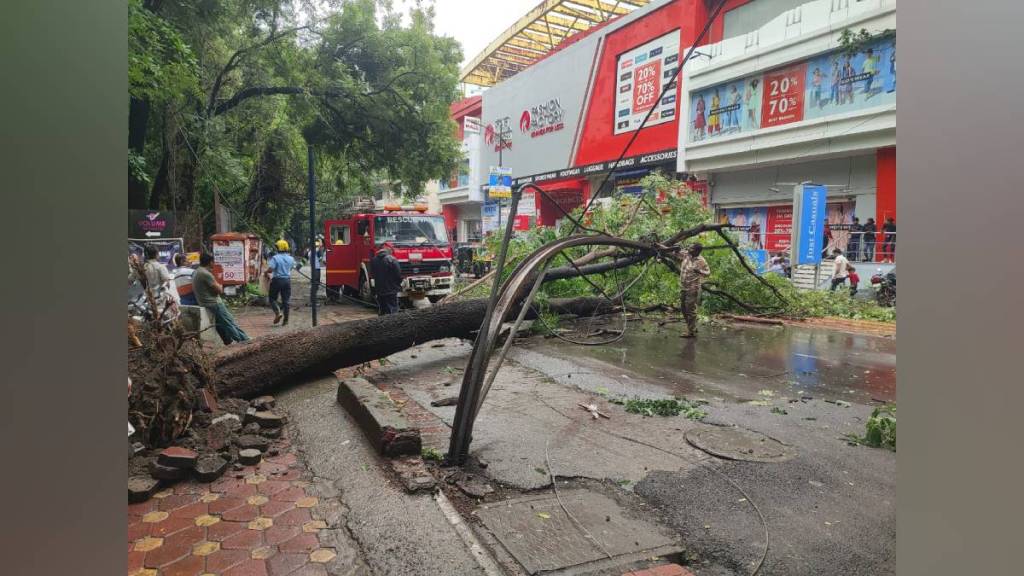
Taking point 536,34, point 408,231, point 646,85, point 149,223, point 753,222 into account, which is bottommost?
point 149,223

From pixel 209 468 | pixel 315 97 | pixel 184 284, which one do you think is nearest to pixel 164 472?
pixel 209 468

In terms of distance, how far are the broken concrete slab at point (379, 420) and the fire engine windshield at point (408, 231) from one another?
29.8ft

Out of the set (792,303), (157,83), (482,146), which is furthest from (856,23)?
(482,146)

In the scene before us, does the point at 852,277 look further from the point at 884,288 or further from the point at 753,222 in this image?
the point at 753,222

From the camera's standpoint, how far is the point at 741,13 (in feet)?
64.2

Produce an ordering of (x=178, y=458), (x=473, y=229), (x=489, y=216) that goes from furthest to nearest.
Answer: (x=473, y=229), (x=489, y=216), (x=178, y=458)

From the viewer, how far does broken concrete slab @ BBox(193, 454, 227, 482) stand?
4.02m

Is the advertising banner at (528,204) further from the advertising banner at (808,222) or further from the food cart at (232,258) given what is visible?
the advertising banner at (808,222)

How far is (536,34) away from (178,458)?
102 feet

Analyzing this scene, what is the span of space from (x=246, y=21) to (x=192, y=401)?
36.4 feet

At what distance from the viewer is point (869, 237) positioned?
14688 mm

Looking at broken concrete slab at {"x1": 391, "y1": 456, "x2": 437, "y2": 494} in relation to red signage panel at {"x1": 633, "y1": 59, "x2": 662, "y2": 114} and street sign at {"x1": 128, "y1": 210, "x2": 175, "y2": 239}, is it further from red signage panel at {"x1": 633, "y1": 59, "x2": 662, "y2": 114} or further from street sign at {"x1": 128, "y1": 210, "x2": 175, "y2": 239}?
red signage panel at {"x1": 633, "y1": 59, "x2": 662, "y2": 114}

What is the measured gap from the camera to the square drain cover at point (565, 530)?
3066 mm
